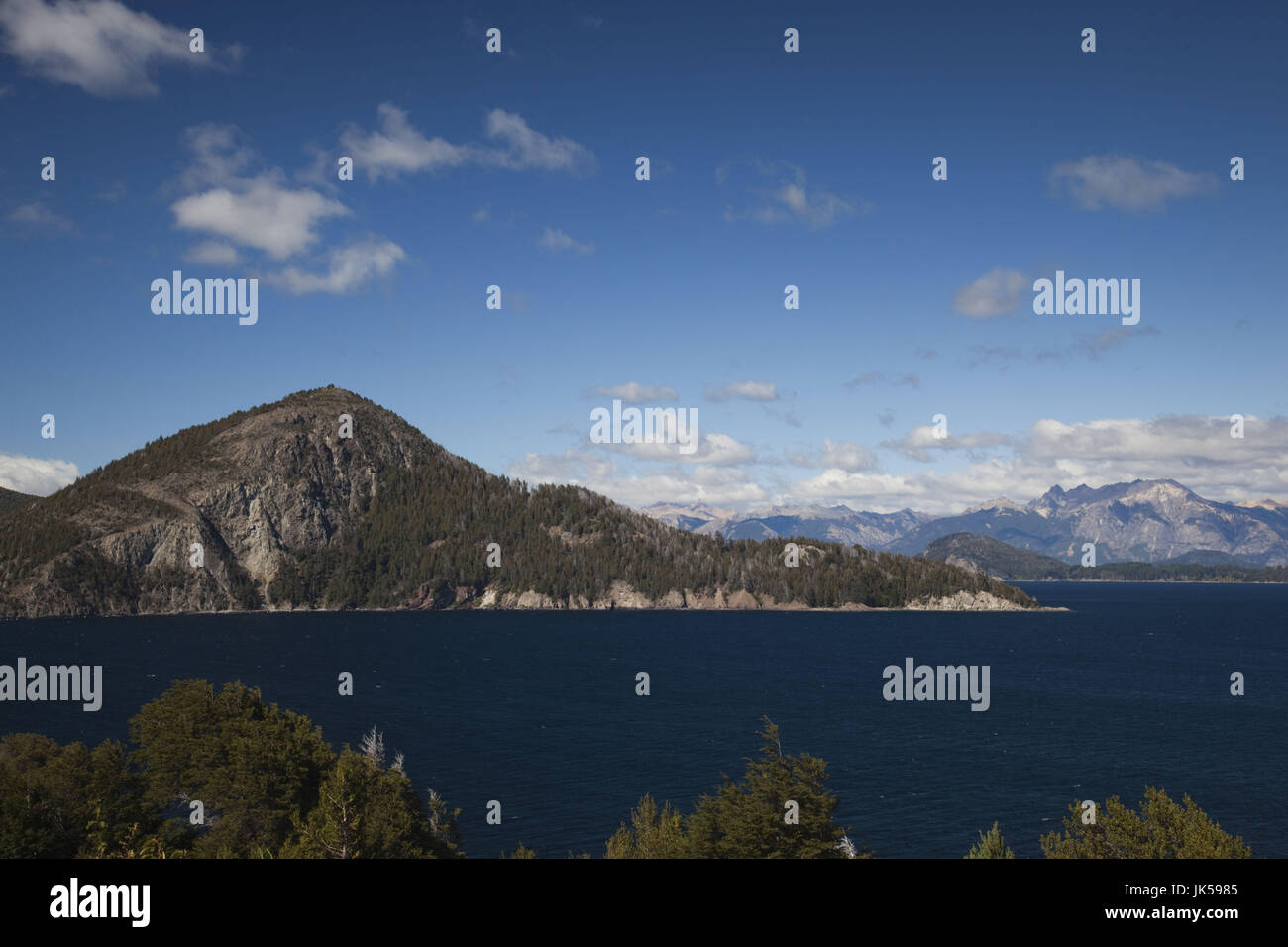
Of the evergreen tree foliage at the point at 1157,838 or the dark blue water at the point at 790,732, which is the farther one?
the dark blue water at the point at 790,732

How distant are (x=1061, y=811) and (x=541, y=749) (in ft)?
186

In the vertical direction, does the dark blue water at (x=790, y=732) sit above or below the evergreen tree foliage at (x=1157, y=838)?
below

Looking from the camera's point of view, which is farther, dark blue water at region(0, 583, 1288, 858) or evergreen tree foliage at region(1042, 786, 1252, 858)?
dark blue water at region(0, 583, 1288, 858)

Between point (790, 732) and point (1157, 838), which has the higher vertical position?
point (1157, 838)

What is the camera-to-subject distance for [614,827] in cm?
7200

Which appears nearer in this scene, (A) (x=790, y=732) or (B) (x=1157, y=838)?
(B) (x=1157, y=838)

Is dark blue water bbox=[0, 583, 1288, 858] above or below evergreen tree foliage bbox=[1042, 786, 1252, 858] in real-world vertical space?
below

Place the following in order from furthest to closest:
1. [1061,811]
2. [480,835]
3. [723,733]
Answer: [723,733], [1061,811], [480,835]
